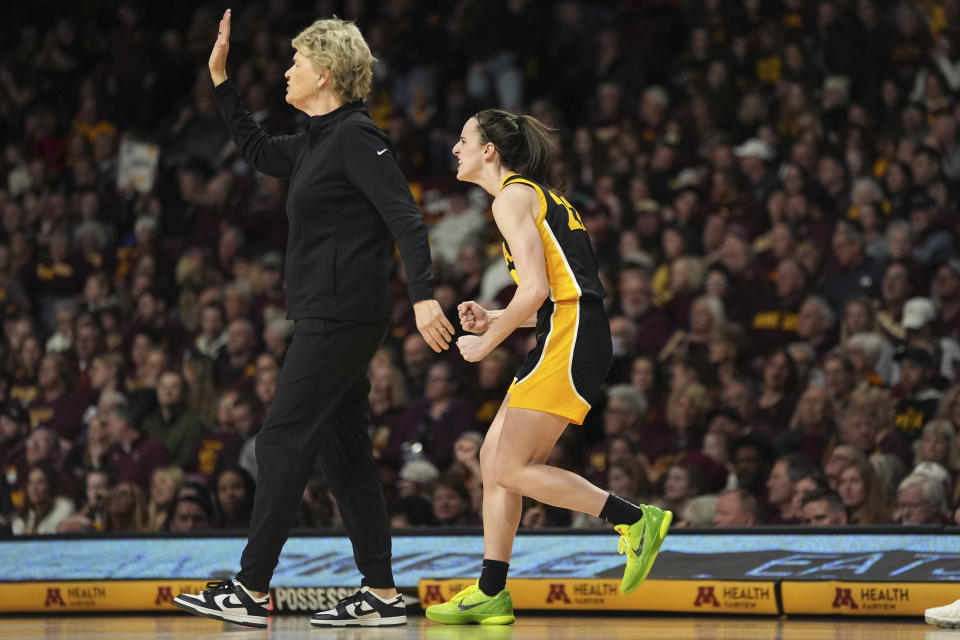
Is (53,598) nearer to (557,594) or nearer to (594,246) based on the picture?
(557,594)

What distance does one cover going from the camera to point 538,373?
495 centimetres

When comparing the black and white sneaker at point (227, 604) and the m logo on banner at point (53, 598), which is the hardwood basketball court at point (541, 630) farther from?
the m logo on banner at point (53, 598)

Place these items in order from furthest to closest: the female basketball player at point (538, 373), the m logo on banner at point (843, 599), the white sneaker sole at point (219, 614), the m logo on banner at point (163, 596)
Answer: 1. the m logo on banner at point (163, 596)
2. the m logo on banner at point (843, 599)
3. the female basketball player at point (538, 373)
4. the white sneaker sole at point (219, 614)

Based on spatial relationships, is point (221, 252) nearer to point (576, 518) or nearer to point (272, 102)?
point (272, 102)

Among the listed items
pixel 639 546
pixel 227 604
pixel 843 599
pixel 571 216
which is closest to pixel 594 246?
pixel 843 599

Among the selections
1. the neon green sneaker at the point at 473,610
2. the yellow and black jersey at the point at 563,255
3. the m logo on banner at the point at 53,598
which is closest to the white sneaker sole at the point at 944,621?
the neon green sneaker at the point at 473,610

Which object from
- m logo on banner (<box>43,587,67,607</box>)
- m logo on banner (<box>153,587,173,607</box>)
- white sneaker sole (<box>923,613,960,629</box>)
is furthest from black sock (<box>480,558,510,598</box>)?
m logo on banner (<box>43,587,67,607</box>)

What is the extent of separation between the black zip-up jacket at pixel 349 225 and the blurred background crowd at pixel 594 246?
272 centimetres

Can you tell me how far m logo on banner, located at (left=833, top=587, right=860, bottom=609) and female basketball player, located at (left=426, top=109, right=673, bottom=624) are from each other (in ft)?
3.19

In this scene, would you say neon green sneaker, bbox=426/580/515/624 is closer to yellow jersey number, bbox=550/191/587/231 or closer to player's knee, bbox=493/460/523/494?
player's knee, bbox=493/460/523/494

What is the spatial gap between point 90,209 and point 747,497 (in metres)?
8.31

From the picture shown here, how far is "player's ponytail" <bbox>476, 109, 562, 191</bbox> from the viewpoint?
5.24 metres

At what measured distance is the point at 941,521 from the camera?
6914mm

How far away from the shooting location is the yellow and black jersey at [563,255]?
16.5 feet
